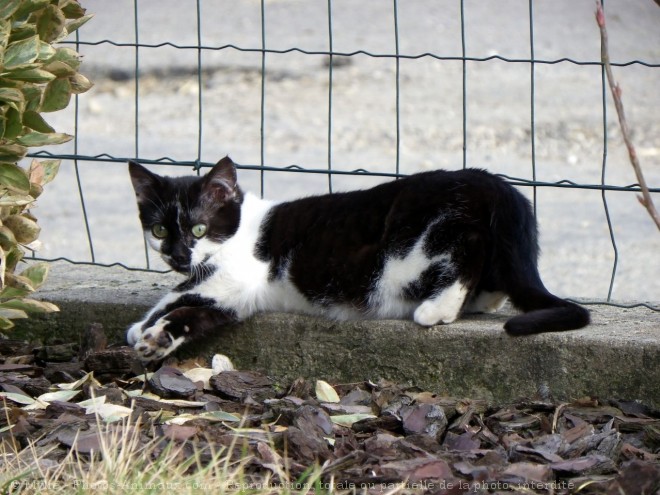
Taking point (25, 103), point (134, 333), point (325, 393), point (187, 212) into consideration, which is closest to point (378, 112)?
point (187, 212)

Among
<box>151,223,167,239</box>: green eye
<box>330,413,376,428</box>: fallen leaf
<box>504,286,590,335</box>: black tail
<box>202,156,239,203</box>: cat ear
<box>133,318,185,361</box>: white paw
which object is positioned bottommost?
<box>330,413,376,428</box>: fallen leaf

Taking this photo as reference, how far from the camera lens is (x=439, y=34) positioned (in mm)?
11469

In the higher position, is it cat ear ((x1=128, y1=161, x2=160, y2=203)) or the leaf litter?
cat ear ((x1=128, y1=161, x2=160, y2=203))

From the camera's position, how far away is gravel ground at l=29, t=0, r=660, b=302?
21.6ft

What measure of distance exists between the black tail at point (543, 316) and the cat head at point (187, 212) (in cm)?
119

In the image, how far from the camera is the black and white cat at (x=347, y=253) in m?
3.12

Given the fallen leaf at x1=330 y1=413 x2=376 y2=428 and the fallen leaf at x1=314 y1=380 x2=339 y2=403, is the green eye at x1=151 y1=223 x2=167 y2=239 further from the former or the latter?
the fallen leaf at x1=330 y1=413 x2=376 y2=428

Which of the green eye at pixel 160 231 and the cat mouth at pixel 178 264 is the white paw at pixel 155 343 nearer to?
the cat mouth at pixel 178 264

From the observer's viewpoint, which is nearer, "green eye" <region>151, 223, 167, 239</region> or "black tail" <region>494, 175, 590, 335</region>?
"black tail" <region>494, 175, 590, 335</region>

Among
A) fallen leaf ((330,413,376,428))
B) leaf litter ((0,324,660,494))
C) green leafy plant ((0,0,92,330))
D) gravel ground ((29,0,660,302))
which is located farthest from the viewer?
gravel ground ((29,0,660,302))

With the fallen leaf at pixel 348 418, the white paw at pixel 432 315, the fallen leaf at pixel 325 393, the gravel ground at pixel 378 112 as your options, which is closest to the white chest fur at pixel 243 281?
the fallen leaf at pixel 325 393

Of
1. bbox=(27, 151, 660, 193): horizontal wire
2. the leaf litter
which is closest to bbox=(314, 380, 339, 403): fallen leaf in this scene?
the leaf litter

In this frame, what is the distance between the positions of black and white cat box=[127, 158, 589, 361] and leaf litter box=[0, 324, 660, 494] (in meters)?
0.24

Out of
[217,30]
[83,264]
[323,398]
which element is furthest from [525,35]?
[323,398]
